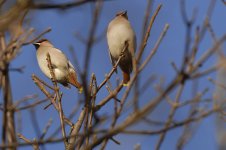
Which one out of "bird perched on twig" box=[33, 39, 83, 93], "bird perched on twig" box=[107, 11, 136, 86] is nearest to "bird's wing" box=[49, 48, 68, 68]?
"bird perched on twig" box=[33, 39, 83, 93]

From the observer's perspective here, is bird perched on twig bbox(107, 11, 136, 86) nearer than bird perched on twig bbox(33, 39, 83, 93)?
Yes

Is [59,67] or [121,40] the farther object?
[59,67]

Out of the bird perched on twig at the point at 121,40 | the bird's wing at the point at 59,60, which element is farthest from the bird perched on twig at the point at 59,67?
the bird perched on twig at the point at 121,40

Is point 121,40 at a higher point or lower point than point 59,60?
lower

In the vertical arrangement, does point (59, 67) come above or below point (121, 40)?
above

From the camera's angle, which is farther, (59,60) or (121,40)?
(59,60)

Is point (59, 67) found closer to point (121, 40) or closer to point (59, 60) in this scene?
point (59, 60)

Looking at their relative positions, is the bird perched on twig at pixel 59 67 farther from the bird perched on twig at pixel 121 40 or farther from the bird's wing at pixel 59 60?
the bird perched on twig at pixel 121 40

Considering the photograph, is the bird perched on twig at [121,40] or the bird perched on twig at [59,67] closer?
the bird perched on twig at [121,40]

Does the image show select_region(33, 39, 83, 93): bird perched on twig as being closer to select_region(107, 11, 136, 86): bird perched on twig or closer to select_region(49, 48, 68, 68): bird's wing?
select_region(49, 48, 68, 68): bird's wing

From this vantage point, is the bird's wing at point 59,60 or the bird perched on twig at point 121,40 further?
the bird's wing at point 59,60

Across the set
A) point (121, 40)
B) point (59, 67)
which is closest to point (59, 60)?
point (59, 67)

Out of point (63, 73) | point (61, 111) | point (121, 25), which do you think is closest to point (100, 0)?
point (61, 111)

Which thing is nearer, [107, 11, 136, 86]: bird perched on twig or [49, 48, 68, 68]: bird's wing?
[107, 11, 136, 86]: bird perched on twig
